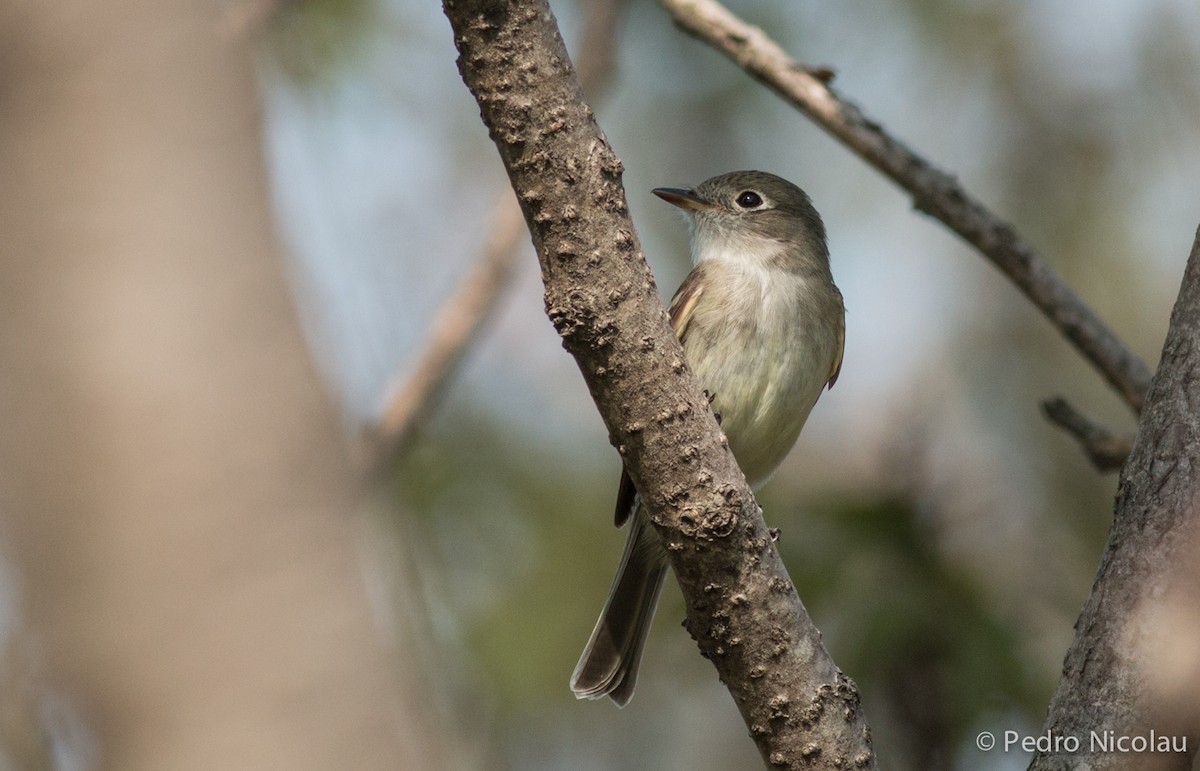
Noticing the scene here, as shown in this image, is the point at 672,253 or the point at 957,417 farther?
the point at 672,253

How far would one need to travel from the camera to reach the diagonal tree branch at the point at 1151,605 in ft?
10.1

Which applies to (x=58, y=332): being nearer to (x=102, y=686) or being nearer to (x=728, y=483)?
(x=102, y=686)

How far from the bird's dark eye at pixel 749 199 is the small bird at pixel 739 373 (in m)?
0.62

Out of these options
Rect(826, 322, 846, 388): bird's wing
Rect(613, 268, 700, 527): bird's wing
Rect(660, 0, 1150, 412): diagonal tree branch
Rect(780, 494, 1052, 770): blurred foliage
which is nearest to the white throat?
Rect(613, 268, 700, 527): bird's wing

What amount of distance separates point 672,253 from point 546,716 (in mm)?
4198

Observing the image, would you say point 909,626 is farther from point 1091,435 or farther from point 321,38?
point 321,38

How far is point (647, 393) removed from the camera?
3.10 metres

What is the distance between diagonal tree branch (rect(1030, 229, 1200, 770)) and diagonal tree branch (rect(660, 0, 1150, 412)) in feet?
5.62

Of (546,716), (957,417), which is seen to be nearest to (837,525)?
(546,716)

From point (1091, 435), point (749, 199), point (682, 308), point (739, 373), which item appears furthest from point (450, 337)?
point (1091, 435)

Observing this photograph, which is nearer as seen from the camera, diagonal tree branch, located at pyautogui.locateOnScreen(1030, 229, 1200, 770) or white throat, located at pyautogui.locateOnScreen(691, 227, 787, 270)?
diagonal tree branch, located at pyautogui.locateOnScreen(1030, 229, 1200, 770)

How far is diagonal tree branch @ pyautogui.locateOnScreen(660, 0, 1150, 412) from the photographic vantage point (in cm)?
499

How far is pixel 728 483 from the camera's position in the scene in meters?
3.21

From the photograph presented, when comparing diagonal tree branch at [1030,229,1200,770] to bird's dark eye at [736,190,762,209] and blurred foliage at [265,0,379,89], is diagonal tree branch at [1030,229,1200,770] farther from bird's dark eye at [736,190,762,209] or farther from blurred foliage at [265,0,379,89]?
blurred foliage at [265,0,379,89]
